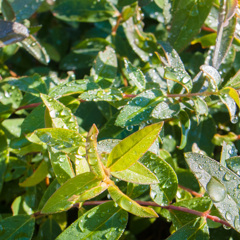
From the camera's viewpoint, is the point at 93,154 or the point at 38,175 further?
the point at 38,175

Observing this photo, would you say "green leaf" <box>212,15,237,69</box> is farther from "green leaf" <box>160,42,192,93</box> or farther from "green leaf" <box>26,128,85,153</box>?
"green leaf" <box>26,128,85,153</box>

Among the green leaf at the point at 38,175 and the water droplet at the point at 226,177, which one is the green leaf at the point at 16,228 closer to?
the green leaf at the point at 38,175

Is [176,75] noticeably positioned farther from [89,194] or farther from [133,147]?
[89,194]

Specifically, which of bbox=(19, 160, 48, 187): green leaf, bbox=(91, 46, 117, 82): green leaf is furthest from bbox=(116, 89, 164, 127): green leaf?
bbox=(19, 160, 48, 187): green leaf

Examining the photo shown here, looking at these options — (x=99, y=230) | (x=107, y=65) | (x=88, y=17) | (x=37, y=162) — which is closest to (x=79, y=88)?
(x=107, y=65)

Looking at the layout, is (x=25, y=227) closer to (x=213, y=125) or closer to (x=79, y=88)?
(x=79, y=88)

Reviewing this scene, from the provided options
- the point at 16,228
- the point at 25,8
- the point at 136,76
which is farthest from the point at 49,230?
the point at 25,8
